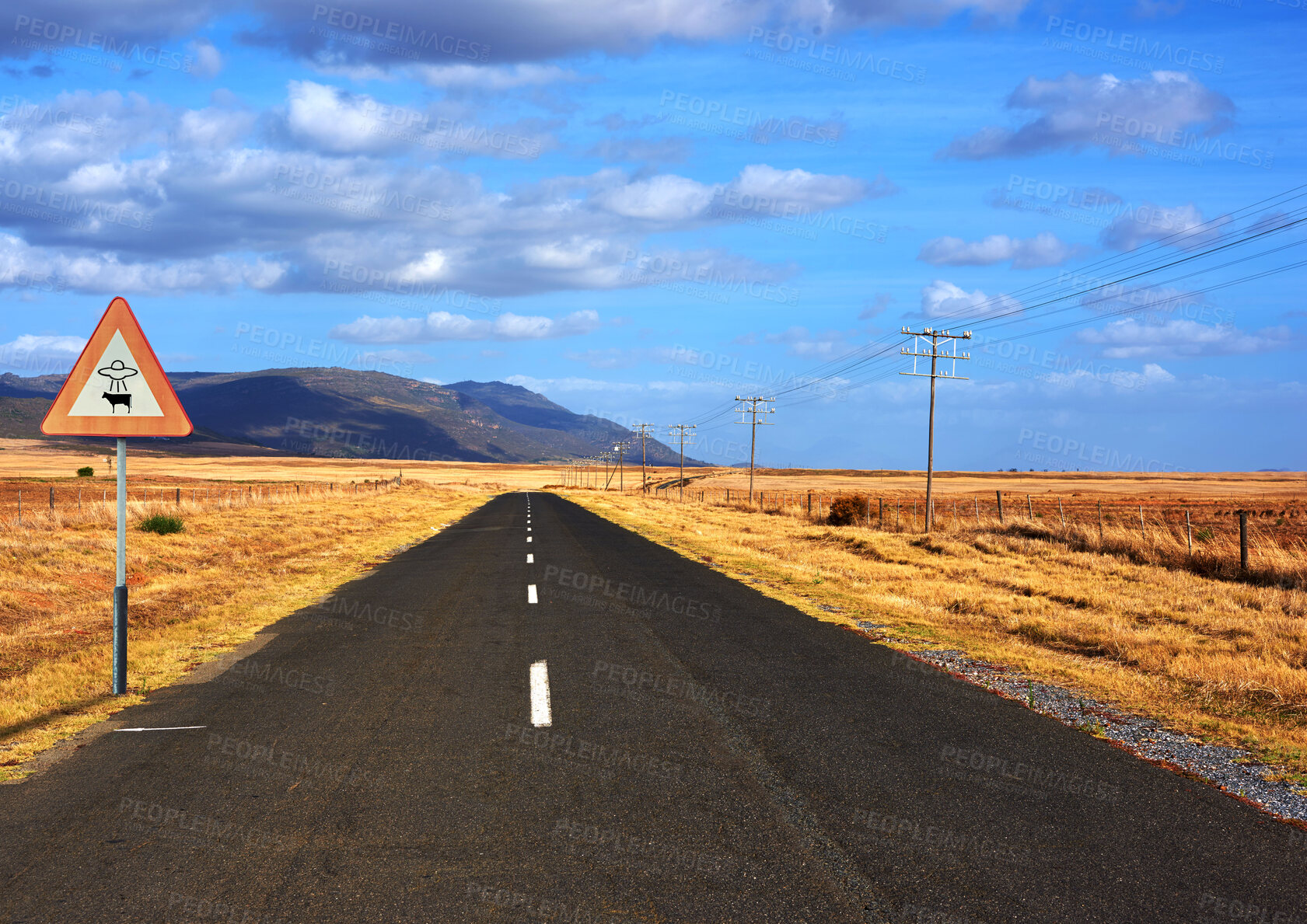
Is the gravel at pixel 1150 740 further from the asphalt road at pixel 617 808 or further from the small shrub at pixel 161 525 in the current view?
the small shrub at pixel 161 525

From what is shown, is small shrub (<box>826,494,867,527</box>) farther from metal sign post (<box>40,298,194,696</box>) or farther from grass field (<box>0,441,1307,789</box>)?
metal sign post (<box>40,298,194,696</box>)

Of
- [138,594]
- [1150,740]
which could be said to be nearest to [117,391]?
[138,594]

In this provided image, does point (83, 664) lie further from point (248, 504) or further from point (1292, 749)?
point (248, 504)

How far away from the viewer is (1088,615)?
1358 cm

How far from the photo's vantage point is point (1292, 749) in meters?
6.67

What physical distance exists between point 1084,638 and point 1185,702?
3378 millimetres

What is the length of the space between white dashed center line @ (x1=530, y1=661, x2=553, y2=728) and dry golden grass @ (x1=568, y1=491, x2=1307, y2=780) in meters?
4.95

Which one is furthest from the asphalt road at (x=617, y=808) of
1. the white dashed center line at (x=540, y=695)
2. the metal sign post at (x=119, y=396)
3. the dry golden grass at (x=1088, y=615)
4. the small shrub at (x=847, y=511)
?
the small shrub at (x=847, y=511)

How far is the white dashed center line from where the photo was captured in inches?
279

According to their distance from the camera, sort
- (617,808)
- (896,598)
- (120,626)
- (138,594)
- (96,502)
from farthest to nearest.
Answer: (96,502)
(896,598)
(138,594)
(120,626)
(617,808)

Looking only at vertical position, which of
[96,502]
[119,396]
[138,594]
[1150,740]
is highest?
[119,396]

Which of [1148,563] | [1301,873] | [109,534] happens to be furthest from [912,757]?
[109,534]

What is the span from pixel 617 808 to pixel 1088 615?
11053mm

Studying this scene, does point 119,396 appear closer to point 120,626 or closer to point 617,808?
point 120,626
